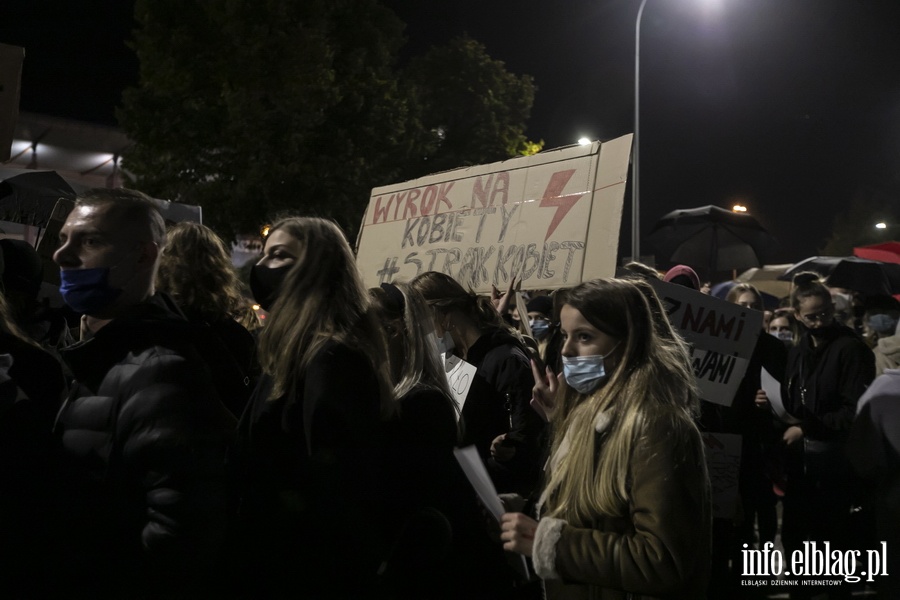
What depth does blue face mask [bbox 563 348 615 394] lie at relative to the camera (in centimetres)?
255

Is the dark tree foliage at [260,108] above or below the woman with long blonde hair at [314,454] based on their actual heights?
above

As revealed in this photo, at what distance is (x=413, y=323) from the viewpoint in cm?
326

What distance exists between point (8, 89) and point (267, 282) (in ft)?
6.45

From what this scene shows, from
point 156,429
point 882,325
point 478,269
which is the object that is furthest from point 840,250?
point 156,429

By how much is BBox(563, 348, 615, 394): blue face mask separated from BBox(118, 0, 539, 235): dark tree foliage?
669 inches

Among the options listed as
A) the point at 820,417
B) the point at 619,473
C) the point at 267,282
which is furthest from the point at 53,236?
the point at 820,417

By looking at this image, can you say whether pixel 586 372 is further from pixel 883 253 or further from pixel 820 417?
pixel 883 253

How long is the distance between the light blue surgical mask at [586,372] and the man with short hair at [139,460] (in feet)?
3.43

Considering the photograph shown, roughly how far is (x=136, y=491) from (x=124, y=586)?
243 millimetres

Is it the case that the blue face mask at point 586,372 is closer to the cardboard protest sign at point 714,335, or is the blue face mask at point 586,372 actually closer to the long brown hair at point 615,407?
the long brown hair at point 615,407

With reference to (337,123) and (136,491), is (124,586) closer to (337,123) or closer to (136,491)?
Result: (136,491)

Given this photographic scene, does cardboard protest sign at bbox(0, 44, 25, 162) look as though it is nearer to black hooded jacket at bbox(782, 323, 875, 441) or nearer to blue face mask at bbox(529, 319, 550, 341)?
black hooded jacket at bbox(782, 323, 875, 441)

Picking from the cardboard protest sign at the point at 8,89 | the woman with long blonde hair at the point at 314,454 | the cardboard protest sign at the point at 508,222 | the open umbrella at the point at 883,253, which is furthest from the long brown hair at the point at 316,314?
the open umbrella at the point at 883,253

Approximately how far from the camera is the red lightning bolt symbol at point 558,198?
15.4ft
